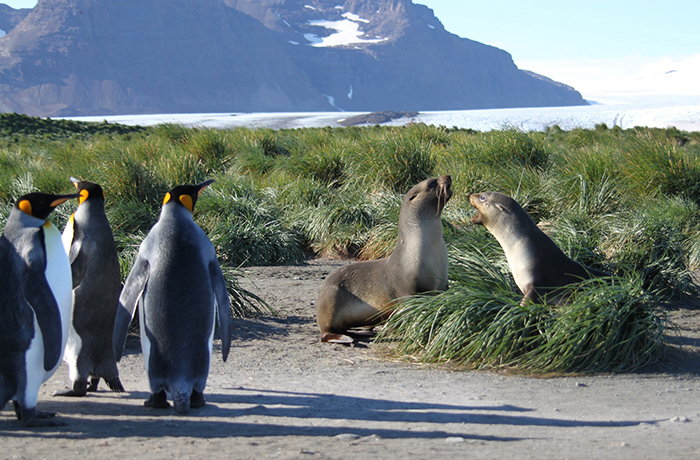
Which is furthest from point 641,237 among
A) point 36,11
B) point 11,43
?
point 36,11

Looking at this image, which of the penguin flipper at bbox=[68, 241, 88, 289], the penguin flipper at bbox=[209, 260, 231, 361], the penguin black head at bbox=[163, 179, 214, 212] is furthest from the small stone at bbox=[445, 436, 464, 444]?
the penguin flipper at bbox=[68, 241, 88, 289]

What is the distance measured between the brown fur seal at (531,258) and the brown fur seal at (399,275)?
0.39 meters

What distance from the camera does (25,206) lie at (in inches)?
115

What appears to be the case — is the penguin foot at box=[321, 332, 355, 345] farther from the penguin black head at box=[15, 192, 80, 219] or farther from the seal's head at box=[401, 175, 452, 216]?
the penguin black head at box=[15, 192, 80, 219]

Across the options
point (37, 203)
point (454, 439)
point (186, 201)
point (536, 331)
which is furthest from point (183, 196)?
point (536, 331)

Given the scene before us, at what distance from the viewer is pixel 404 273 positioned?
454 centimetres

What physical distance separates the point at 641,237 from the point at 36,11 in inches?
8657

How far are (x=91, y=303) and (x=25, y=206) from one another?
0.55 m

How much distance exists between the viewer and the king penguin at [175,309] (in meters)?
2.95

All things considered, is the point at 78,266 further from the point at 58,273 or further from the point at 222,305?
the point at 222,305

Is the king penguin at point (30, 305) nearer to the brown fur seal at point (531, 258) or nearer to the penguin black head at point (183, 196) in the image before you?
the penguin black head at point (183, 196)

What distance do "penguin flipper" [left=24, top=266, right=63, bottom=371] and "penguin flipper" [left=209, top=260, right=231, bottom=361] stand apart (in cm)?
65

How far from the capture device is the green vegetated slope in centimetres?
398

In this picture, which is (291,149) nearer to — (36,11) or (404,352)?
(404,352)
